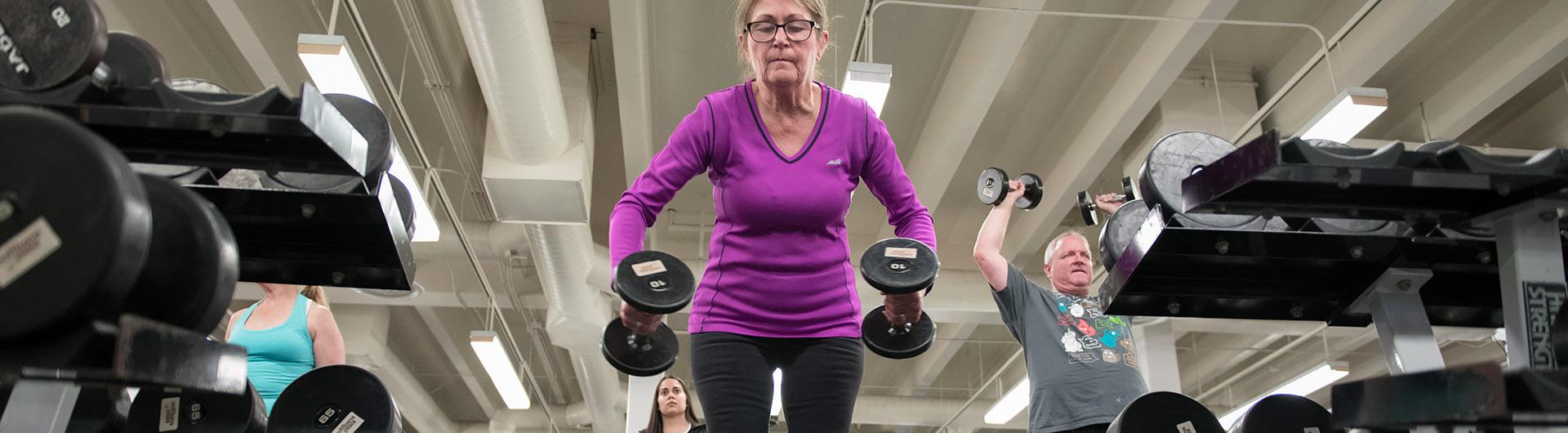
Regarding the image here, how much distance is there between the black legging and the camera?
5.65 feet

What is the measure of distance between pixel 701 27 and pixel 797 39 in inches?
172

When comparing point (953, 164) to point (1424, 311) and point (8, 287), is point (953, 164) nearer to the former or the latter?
point (1424, 311)

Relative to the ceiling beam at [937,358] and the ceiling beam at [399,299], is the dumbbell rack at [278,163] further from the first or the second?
the ceiling beam at [937,358]

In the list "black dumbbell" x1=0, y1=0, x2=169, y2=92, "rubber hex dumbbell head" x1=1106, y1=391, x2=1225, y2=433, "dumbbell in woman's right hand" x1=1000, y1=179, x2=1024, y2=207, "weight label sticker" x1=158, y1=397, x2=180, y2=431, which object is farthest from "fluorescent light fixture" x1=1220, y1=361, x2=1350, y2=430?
"black dumbbell" x1=0, y1=0, x2=169, y2=92

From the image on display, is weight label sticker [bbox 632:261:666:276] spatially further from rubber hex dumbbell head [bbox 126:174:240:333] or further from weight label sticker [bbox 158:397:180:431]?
weight label sticker [bbox 158:397:180:431]

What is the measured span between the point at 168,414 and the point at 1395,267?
2.19 metres

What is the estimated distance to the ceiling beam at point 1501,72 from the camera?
529cm

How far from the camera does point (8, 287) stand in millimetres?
1063

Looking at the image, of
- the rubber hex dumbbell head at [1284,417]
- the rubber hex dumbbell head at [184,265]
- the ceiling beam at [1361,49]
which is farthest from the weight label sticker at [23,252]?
the ceiling beam at [1361,49]

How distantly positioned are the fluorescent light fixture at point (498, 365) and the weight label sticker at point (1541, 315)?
6.76m

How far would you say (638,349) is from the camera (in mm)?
1893

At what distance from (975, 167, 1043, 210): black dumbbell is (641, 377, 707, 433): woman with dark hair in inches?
56.8

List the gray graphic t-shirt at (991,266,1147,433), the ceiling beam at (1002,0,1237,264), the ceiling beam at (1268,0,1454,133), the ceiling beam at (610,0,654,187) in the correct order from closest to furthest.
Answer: the gray graphic t-shirt at (991,266,1147,433) → the ceiling beam at (1268,0,1454,133) → the ceiling beam at (610,0,654,187) → the ceiling beam at (1002,0,1237,264)

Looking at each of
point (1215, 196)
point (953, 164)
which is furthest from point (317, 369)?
point (953, 164)
